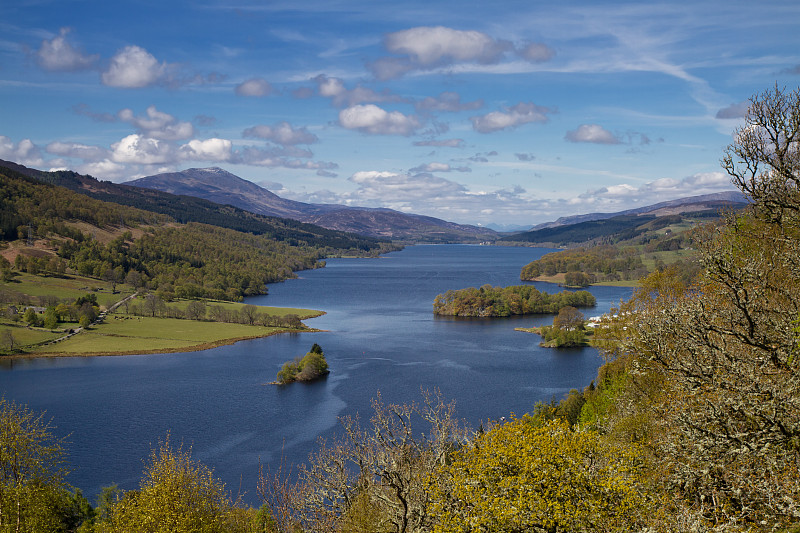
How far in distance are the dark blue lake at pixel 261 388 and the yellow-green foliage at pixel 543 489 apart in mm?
25713

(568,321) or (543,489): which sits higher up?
(543,489)

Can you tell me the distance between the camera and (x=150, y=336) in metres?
86.0

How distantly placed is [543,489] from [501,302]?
101 meters

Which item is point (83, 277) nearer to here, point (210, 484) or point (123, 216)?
point (123, 216)

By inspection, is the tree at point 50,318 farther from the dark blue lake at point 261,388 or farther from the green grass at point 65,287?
the dark blue lake at point 261,388

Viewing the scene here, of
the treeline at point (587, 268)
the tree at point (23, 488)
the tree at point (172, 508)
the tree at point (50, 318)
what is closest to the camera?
the tree at point (172, 508)

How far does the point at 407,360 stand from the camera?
68500mm

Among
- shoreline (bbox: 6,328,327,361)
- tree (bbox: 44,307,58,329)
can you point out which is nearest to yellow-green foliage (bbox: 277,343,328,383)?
shoreline (bbox: 6,328,327,361)

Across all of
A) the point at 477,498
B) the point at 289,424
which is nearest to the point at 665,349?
the point at 477,498

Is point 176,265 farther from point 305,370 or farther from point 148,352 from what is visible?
point 305,370

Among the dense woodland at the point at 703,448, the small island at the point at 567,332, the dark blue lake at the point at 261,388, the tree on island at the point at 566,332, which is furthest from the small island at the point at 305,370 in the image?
the dense woodland at the point at 703,448

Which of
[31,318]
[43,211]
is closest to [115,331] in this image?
[31,318]

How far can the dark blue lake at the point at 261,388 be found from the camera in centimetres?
4284

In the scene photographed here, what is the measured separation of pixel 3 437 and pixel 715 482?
21.0 meters
